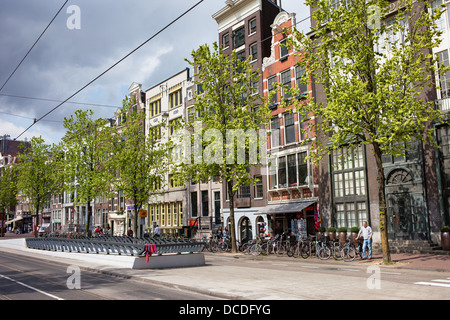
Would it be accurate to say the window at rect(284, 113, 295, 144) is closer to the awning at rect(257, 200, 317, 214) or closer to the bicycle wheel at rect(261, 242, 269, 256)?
the awning at rect(257, 200, 317, 214)

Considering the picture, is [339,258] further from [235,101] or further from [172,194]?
[172,194]

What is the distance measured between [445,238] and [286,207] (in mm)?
11440

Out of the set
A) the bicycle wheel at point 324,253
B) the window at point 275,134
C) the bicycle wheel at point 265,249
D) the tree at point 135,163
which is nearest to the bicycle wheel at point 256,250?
the bicycle wheel at point 265,249

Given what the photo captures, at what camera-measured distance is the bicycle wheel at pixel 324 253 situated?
20212mm

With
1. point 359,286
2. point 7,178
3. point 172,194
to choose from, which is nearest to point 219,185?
point 172,194

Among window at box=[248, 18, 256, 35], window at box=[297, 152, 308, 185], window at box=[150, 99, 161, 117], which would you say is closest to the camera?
window at box=[297, 152, 308, 185]

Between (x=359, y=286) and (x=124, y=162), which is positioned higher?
(x=124, y=162)

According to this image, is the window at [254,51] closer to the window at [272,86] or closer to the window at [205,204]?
the window at [272,86]

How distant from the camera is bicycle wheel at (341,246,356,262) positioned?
19.2 m

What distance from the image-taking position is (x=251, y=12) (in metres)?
35.5

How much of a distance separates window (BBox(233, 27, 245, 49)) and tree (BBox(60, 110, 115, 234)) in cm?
1411

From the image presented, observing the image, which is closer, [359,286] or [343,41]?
[359,286]

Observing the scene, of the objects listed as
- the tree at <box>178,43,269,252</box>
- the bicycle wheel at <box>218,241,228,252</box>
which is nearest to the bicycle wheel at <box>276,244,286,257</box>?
the tree at <box>178,43,269,252</box>
